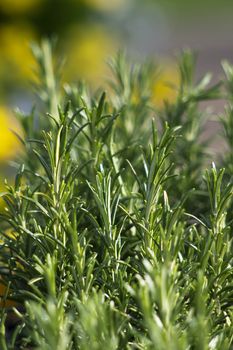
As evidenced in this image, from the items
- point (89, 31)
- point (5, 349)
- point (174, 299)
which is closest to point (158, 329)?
point (174, 299)

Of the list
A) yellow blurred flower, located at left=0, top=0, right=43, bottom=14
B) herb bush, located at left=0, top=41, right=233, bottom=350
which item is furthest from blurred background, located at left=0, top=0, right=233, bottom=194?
herb bush, located at left=0, top=41, right=233, bottom=350

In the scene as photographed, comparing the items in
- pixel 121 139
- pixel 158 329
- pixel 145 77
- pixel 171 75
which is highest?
pixel 171 75

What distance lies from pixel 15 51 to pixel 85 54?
615mm

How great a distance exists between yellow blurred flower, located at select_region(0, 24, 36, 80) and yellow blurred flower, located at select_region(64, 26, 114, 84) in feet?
1.08

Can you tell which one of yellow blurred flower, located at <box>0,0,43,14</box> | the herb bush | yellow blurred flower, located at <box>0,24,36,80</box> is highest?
yellow blurred flower, located at <box>0,0,43,14</box>

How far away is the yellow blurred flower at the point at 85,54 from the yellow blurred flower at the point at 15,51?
33 cm

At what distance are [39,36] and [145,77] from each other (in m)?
3.08

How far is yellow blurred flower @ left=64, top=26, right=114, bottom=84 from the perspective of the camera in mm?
4750

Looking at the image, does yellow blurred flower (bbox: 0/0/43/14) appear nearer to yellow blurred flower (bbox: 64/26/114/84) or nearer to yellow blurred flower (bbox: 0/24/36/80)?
yellow blurred flower (bbox: 0/24/36/80)

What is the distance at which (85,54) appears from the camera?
4.82m

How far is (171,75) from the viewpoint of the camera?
4.54m

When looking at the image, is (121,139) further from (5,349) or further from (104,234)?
(5,349)

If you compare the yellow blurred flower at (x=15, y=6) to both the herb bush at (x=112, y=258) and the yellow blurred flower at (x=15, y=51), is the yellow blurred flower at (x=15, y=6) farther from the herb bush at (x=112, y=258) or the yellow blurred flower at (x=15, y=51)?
the herb bush at (x=112, y=258)

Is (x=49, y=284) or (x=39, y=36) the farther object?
(x=39, y=36)
